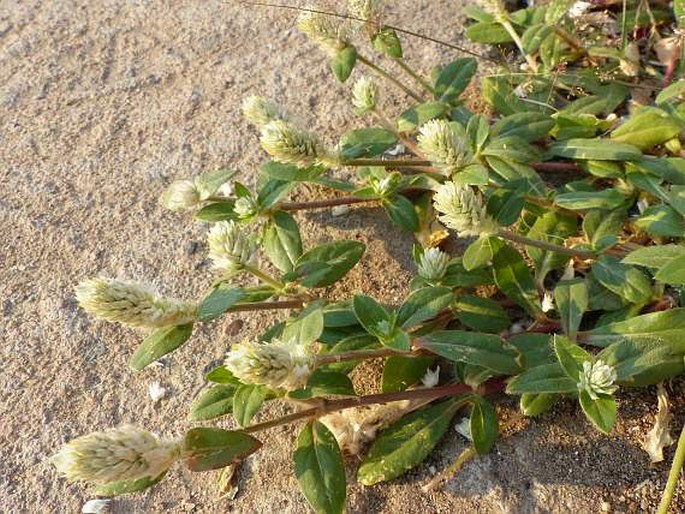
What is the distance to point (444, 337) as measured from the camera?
6.42ft

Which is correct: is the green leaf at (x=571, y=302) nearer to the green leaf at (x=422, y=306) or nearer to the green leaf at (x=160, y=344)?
the green leaf at (x=422, y=306)

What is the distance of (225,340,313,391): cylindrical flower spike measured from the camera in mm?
1604

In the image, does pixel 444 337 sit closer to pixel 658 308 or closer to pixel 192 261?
pixel 658 308

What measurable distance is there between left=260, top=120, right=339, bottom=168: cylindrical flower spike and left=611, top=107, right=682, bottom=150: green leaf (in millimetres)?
1113

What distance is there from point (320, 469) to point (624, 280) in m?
1.03

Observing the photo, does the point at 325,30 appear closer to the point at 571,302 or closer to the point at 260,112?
the point at 260,112

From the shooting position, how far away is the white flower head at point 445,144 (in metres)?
1.99

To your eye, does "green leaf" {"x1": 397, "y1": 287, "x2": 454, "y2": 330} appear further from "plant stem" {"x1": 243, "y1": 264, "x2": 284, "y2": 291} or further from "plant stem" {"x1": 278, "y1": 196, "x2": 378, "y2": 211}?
"plant stem" {"x1": 278, "y1": 196, "x2": 378, "y2": 211}

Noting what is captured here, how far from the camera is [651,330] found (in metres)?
1.97

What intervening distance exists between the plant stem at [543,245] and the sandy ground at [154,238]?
44 centimetres

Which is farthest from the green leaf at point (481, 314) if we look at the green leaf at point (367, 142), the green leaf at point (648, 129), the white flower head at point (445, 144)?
the green leaf at point (648, 129)

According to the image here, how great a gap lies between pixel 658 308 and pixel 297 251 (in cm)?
112

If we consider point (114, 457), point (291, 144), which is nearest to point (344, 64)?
point (291, 144)

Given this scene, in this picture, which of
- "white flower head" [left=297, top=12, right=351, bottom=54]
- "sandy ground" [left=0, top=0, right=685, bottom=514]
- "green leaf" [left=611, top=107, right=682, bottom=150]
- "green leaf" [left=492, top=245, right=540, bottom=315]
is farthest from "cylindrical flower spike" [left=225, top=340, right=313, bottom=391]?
"green leaf" [left=611, top=107, right=682, bottom=150]
